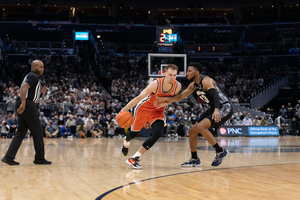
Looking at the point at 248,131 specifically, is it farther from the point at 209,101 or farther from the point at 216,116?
the point at 216,116

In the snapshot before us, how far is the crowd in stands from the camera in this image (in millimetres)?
17562

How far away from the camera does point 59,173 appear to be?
5.39m

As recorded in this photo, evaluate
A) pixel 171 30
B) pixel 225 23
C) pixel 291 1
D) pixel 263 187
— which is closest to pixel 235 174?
pixel 263 187

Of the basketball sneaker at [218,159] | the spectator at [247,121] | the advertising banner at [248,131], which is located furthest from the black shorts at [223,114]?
the spectator at [247,121]

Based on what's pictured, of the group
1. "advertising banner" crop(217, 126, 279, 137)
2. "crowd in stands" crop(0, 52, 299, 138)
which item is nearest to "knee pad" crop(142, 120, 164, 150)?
"crowd in stands" crop(0, 52, 299, 138)

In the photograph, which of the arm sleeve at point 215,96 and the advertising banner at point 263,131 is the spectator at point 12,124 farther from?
the arm sleeve at point 215,96

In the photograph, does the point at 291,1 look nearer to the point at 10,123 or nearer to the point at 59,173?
the point at 10,123

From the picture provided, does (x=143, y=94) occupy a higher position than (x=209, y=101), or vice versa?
(x=143, y=94)

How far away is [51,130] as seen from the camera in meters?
16.8

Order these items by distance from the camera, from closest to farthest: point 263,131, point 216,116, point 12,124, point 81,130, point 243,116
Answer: point 216,116, point 12,124, point 81,130, point 263,131, point 243,116

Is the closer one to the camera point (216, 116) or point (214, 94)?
point (216, 116)

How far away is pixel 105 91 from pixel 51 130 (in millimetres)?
6285

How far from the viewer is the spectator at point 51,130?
16.7m

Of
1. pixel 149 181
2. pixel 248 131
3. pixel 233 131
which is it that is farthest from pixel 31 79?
pixel 248 131
